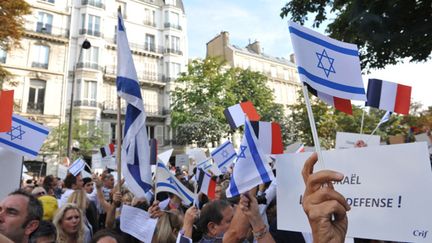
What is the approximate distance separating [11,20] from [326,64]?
47.0ft

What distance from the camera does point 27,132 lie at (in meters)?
4.66

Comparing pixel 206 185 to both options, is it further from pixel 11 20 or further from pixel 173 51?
pixel 173 51

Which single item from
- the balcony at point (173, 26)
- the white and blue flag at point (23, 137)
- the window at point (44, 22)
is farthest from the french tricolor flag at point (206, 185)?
the balcony at point (173, 26)

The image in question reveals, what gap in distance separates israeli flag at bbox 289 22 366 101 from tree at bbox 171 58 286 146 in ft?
92.8

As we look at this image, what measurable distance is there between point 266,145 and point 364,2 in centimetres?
535

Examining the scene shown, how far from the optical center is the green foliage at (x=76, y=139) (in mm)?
25938

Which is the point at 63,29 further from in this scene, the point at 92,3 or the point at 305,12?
the point at 305,12

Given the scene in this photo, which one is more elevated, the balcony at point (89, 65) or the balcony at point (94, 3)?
the balcony at point (94, 3)

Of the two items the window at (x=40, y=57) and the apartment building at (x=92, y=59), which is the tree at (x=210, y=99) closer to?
the apartment building at (x=92, y=59)

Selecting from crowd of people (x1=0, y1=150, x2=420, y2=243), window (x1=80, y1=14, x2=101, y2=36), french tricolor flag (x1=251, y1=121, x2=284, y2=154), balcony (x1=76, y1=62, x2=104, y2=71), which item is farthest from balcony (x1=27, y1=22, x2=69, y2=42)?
french tricolor flag (x1=251, y1=121, x2=284, y2=154)

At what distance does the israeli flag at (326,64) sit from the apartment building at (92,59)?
86.9ft

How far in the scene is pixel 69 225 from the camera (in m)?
4.05

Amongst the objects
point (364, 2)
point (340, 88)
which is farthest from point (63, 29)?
point (340, 88)

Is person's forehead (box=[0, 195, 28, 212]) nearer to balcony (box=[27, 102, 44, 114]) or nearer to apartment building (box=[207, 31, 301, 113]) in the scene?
balcony (box=[27, 102, 44, 114])
